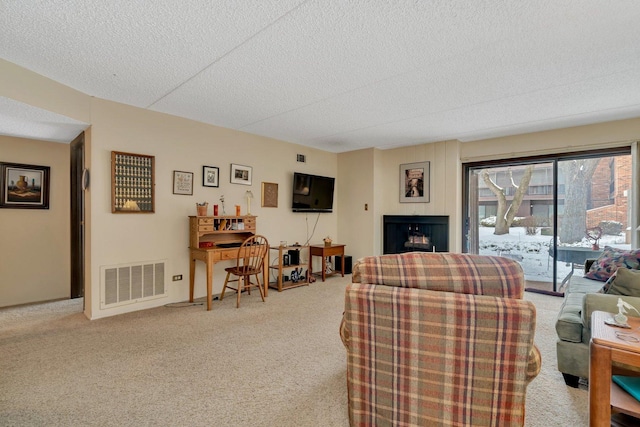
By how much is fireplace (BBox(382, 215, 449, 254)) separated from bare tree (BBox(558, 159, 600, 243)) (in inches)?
62.6

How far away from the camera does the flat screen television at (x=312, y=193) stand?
5.41m

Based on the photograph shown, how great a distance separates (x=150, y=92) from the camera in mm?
3211

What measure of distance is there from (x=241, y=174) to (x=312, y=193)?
4.68 feet

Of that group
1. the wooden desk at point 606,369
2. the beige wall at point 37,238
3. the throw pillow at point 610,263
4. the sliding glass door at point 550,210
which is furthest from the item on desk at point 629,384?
the beige wall at point 37,238

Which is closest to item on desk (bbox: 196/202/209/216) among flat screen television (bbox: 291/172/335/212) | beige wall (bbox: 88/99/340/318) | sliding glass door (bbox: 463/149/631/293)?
beige wall (bbox: 88/99/340/318)

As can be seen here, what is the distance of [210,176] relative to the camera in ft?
14.2

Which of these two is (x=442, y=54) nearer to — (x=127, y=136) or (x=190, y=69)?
(x=190, y=69)

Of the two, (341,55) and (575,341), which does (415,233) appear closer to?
(575,341)

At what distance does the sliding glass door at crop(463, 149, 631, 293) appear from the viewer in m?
4.14

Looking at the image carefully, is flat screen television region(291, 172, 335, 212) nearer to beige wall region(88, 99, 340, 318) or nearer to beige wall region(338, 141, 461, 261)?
beige wall region(88, 99, 340, 318)

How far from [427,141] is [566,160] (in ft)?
6.39

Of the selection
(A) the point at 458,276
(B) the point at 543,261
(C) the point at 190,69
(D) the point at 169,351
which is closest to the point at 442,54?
(A) the point at 458,276

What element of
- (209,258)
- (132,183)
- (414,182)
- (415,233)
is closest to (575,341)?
(209,258)

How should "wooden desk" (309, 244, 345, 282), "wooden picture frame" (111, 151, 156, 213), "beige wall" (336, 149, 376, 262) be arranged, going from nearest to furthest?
"wooden picture frame" (111, 151, 156, 213)
"wooden desk" (309, 244, 345, 282)
"beige wall" (336, 149, 376, 262)
